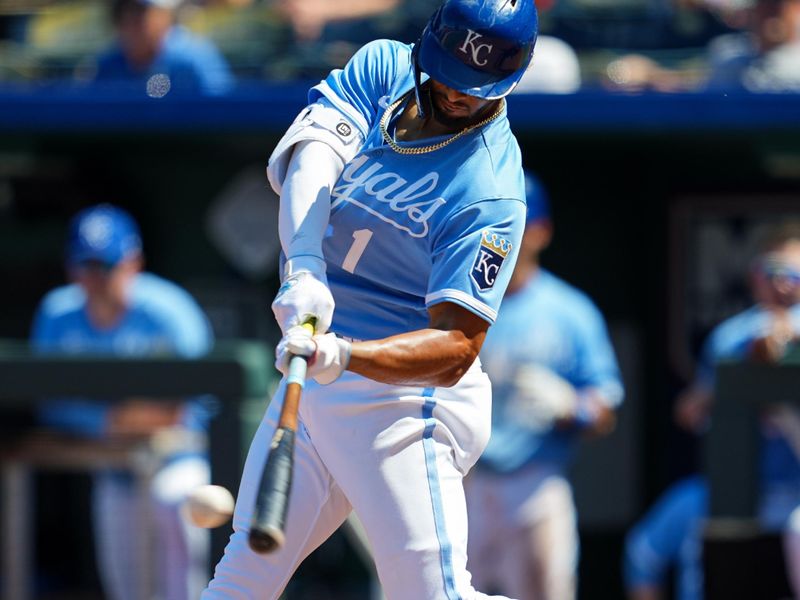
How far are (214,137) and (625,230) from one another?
189 centimetres

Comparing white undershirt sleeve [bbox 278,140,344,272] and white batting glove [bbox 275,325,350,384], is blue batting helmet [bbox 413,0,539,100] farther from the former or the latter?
white batting glove [bbox 275,325,350,384]

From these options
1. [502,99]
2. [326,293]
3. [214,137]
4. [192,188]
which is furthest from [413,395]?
[192,188]

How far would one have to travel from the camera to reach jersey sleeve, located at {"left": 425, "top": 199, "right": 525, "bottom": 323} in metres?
3.05

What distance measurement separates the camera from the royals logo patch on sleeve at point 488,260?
3.06 metres

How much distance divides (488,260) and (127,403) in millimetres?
3023

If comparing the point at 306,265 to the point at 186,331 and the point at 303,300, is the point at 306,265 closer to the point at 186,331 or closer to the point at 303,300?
the point at 303,300

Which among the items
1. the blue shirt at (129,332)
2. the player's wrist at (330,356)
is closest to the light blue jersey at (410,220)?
the player's wrist at (330,356)

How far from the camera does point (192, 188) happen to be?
23.9 feet

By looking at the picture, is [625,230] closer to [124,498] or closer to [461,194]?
[124,498]

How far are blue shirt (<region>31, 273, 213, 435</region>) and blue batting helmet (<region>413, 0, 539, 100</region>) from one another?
291cm

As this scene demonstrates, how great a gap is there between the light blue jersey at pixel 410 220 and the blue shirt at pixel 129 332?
2.61 metres

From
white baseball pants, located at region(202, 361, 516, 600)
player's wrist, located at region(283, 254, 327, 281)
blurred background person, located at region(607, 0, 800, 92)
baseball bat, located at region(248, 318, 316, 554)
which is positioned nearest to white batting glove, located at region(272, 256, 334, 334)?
player's wrist, located at region(283, 254, 327, 281)

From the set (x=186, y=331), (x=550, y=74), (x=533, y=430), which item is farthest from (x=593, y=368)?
(x=186, y=331)

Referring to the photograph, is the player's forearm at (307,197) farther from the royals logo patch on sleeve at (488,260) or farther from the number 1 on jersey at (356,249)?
the royals logo patch on sleeve at (488,260)
